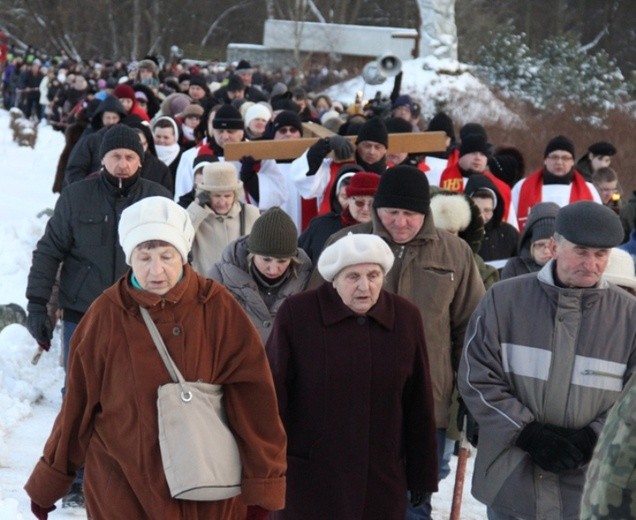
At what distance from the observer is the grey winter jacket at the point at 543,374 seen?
471 cm

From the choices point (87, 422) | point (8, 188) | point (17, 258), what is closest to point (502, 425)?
point (87, 422)

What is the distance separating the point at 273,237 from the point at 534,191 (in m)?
4.40

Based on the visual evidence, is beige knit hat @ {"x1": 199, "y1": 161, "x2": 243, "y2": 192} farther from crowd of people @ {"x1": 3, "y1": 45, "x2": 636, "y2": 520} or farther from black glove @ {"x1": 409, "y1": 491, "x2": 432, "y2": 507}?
black glove @ {"x1": 409, "y1": 491, "x2": 432, "y2": 507}

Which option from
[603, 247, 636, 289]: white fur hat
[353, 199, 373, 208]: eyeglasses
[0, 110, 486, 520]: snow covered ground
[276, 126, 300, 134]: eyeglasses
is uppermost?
[276, 126, 300, 134]: eyeglasses

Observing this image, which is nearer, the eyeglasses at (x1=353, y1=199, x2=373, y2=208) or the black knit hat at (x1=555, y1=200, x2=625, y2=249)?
the black knit hat at (x1=555, y1=200, x2=625, y2=249)

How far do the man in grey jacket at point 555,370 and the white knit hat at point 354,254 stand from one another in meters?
0.44

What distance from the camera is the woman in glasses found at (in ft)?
22.1

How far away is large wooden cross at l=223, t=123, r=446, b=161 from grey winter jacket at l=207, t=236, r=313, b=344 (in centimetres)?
300

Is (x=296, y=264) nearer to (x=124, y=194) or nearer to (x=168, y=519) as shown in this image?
(x=124, y=194)

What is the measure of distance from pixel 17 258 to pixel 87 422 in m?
9.02

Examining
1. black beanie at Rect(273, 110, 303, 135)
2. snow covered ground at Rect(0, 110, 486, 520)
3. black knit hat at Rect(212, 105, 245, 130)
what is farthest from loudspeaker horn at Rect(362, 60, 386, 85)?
black knit hat at Rect(212, 105, 245, 130)

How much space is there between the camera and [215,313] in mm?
4250

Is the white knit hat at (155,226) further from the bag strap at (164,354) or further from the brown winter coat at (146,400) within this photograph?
the bag strap at (164,354)

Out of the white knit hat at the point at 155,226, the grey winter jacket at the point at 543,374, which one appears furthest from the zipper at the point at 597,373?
the white knit hat at the point at 155,226
